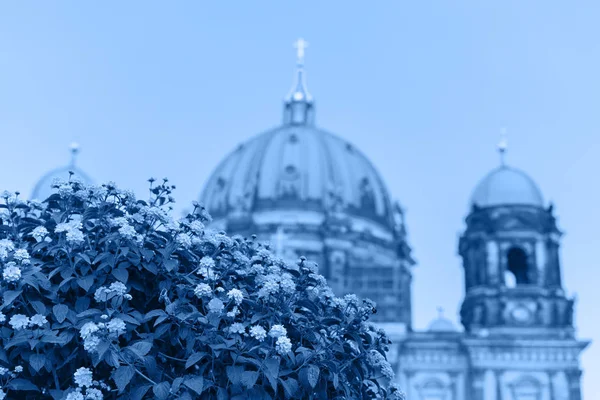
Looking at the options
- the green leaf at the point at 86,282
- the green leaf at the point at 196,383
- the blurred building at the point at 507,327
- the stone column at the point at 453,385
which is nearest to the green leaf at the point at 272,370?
the green leaf at the point at 196,383

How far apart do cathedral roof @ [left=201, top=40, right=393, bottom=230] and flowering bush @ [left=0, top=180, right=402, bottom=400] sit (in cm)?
2847

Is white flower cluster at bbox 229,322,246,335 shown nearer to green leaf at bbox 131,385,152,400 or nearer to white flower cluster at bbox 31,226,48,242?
green leaf at bbox 131,385,152,400

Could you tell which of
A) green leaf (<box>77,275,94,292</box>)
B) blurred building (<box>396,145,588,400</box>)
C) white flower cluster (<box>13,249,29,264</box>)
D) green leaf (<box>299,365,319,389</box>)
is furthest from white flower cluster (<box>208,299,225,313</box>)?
blurred building (<box>396,145,588,400</box>)

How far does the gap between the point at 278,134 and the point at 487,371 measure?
552 inches

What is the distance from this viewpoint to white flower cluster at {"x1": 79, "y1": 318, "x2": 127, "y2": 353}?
473cm

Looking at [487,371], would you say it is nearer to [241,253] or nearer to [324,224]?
[324,224]

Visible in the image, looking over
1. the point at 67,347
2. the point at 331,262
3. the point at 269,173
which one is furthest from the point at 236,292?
the point at 269,173

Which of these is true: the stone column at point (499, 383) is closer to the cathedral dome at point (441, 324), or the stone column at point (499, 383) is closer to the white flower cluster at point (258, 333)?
the cathedral dome at point (441, 324)

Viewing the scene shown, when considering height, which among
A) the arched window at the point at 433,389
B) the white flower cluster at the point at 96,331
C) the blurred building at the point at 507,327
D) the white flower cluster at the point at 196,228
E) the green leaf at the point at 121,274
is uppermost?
the blurred building at the point at 507,327

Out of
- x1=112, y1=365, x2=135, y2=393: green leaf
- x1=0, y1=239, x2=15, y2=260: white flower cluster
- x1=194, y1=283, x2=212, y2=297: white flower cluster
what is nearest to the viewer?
x1=112, y1=365, x2=135, y2=393: green leaf

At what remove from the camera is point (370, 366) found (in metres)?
5.90

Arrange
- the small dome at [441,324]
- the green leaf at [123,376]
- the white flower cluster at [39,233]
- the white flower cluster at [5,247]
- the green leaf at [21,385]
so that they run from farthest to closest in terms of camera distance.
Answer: the small dome at [441,324] < the white flower cluster at [39,233] < the white flower cluster at [5,247] < the green leaf at [21,385] < the green leaf at [123,376]

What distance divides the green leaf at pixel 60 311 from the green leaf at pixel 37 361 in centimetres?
21

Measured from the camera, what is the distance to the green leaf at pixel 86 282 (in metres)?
5.12
